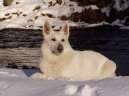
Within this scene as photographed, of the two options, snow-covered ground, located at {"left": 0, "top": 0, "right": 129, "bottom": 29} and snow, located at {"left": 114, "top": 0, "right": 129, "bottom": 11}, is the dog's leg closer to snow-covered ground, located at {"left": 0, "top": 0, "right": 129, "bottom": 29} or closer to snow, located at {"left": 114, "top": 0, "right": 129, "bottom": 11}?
snow-covered ground, located at {"left": 0, "top": 0, "right": 129, "bottom": 29}

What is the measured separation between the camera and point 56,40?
10.5 meters

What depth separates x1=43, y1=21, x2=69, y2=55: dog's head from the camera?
1035 centimetres

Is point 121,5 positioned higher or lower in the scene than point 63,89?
lower

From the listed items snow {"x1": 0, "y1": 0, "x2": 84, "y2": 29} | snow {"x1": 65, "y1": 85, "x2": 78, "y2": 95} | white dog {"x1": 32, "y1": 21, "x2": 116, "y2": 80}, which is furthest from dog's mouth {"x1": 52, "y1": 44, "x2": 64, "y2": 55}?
snow {"x1": 0, "y1": 0, "x2": 84, "y2": 29}

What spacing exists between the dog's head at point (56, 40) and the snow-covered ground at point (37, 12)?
67.2 m

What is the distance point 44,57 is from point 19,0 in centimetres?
8833

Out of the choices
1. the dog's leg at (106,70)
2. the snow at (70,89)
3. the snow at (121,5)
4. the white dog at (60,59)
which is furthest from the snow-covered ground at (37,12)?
the snow at (70,89)

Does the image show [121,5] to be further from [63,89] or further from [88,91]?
[88,91]

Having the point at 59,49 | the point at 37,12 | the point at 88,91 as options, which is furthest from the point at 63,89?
the point at 37,12

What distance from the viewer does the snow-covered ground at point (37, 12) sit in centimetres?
8281

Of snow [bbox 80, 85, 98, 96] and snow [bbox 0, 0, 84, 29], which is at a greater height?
snow [bbox 80, 85, 98, 96]

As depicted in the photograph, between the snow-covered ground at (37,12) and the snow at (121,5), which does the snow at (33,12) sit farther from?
the snow at (121,5)

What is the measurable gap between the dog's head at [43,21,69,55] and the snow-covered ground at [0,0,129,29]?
6721 cm

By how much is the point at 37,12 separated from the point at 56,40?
80904 mm
